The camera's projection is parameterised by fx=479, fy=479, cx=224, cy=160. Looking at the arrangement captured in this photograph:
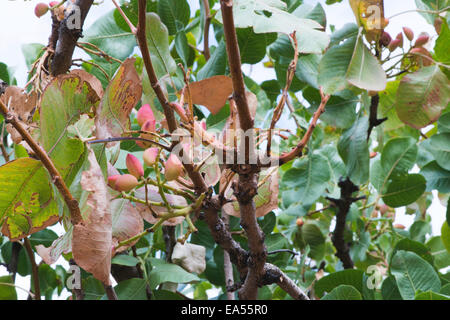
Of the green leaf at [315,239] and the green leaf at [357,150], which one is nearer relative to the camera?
the green leaf at [357,150]

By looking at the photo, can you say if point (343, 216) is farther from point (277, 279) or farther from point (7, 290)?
point (7, 290)

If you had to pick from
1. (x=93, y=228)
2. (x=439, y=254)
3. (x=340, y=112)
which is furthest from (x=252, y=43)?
(x=439, y=254)

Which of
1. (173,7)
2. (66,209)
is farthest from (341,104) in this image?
(66,209)

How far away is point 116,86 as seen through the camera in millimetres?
475

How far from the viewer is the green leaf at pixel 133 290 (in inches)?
29.9

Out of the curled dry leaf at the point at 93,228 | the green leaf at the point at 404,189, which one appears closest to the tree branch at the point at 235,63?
the curled dry leaf at the point at 93,228

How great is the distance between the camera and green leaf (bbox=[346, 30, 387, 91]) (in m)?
0.56

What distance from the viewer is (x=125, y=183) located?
480 millimetres

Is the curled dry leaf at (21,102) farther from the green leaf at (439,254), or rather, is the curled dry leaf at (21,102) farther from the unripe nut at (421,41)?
the green leaf at (439,254)

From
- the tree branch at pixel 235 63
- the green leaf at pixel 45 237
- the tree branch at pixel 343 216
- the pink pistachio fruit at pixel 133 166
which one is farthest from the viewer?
the tree branch at pixel 343 216

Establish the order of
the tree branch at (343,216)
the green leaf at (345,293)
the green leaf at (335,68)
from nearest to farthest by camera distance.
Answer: the green leaf at (335,68) < the green leaf at (345,293) < the tree branch at (343,216)

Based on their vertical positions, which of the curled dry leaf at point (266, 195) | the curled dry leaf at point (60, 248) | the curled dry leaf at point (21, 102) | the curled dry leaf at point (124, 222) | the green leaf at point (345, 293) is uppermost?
the curled dry leaf at point (21, 102)

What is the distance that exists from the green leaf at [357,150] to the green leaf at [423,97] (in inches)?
8.1

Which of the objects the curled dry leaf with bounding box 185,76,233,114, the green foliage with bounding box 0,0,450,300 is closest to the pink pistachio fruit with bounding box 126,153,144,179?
the green foliage with bounding box 0,0,450,300
